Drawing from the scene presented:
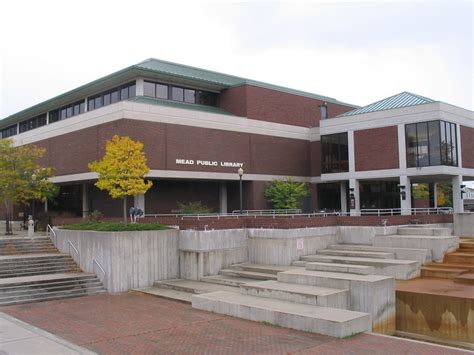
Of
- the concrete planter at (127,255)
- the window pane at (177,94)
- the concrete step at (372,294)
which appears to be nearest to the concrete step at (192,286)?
the concrete planter at (127,255)

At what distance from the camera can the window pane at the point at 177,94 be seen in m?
37.6

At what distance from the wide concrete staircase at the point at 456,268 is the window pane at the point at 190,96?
23400 mm

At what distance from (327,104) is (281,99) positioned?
660 centimetres

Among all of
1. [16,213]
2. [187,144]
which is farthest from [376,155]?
[16,213]

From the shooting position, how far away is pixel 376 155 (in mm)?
36219

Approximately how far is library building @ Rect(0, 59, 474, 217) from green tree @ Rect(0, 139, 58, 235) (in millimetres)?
2784

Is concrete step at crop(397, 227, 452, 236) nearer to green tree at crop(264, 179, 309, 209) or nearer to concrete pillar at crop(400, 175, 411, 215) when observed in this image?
concrete pillar at crop(400, 175, 411, 215)

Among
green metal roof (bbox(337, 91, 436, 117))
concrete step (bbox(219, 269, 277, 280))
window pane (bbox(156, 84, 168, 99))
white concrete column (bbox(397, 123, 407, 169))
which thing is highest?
window pane (bbox(156, 84, 168, 99))

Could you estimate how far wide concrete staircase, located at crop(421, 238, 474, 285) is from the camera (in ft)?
63.2

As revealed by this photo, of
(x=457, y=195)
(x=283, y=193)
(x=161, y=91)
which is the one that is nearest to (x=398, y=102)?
(x=457, y=195)

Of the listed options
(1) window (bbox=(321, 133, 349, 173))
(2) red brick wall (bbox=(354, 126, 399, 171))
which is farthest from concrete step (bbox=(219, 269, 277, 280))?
(1) window (bbox=(321, 133, 349, 173))

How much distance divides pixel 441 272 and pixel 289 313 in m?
9.35

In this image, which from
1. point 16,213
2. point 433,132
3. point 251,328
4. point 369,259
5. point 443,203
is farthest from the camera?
point 443,203

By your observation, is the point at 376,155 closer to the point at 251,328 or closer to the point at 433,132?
the point at 433,132
